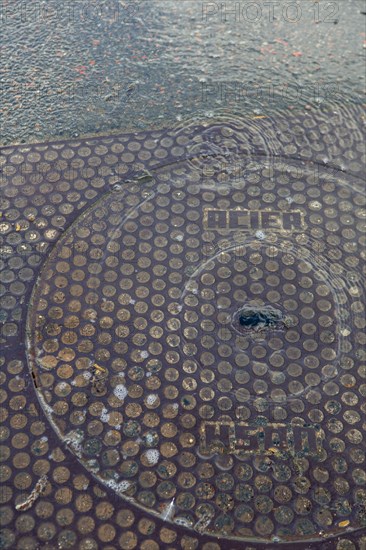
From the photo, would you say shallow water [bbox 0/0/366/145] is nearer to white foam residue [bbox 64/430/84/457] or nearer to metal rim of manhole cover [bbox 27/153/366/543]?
metal rim of manhole cover [bbox 27/153/366/543]

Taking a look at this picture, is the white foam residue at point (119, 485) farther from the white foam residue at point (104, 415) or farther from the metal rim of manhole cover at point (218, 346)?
the white foam residue at point (104, 415)

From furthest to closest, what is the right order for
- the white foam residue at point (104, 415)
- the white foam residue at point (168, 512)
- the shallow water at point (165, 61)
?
the shallow water at point (165, 61) → the white foam residue at point (104, 415) → the white foam residue at point (168, 512)

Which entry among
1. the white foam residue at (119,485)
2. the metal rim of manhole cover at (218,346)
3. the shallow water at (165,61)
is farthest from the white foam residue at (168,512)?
the shallow water at (165,61)

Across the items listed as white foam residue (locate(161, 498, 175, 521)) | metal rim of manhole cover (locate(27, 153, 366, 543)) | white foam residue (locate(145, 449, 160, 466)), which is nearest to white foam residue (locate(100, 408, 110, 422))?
metal rim of manhole cover (locate(27, 153, 366, 543))

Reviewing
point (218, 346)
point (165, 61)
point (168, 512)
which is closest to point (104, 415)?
point (168, 512)

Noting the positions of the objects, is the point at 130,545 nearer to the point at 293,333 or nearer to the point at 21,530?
the point at 21,530

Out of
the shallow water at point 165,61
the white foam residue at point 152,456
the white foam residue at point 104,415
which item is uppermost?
the shallow water at point 165,61

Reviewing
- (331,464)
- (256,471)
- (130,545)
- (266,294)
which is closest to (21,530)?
(130,545)
